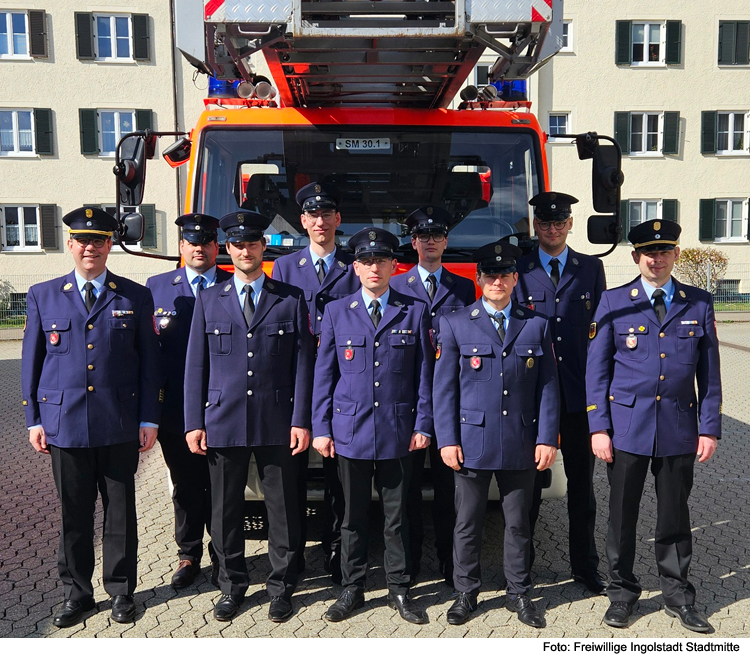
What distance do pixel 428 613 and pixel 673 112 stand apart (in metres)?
24.1

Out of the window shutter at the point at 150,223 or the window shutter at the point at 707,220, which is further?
the window shutter at the point at 707,220

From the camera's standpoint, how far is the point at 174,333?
4.52 m

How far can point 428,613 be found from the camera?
4102mm

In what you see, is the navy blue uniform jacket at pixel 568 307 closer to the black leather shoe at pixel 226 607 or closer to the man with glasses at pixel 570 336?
the man with glasses at pixel 570 336

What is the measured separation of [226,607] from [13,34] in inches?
947

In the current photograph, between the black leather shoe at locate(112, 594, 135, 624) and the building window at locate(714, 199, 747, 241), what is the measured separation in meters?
24.9

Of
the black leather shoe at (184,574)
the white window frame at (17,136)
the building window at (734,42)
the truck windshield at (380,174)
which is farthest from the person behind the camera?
the building window at (734,42)

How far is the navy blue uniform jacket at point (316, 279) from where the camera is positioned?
4465mm

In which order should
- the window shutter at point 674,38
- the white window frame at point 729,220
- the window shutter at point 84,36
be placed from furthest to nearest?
the white window frame at point 729,220
the window shutter at point 674,38
the window shutter at point 84,36

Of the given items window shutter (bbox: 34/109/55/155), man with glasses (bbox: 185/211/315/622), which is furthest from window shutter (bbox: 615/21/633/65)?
man with glasses (bbox: 185/211/315/622)

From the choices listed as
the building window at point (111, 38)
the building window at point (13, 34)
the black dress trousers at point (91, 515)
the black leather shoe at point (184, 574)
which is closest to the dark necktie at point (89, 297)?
the black dress trousers at point (91, 515)

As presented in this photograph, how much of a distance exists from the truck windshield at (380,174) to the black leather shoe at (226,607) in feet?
7.11

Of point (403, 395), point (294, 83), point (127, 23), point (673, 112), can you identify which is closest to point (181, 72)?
point (127, 23)

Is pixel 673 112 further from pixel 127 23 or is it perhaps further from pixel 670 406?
pixel 670 406
